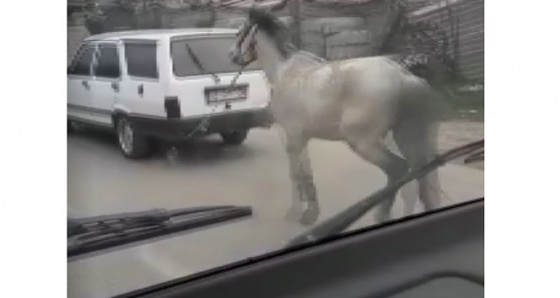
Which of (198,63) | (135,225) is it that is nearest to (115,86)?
(198,63)

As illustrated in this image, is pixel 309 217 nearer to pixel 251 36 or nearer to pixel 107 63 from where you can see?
pixel 251 36

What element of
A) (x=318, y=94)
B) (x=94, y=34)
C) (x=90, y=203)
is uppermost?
(x=94, y=34)

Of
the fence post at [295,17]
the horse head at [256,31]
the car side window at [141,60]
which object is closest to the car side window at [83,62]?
the car side window at [141,60]

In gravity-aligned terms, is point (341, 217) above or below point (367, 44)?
below

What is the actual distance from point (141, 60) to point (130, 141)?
21 centimetres

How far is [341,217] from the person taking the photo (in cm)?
214

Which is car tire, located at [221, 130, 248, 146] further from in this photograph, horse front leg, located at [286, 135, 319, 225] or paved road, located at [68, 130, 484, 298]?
horse front leg, located at [286, 135, 319, 225]

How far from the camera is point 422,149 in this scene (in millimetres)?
2377

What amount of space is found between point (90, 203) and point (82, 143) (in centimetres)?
14

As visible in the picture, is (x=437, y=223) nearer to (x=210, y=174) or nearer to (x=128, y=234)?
(x=210, y=174)

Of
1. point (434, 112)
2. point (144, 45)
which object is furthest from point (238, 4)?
point (434, 112)
